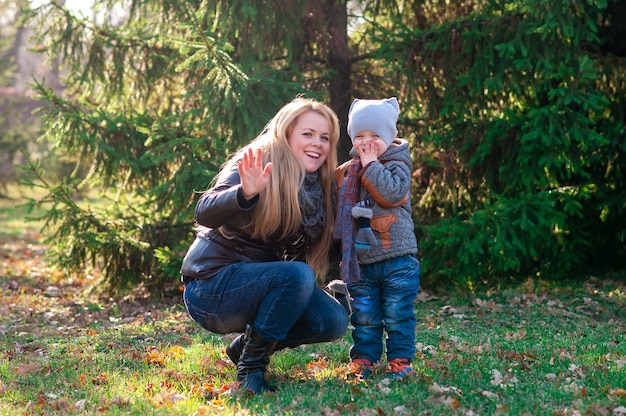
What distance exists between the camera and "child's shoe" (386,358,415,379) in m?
4.03

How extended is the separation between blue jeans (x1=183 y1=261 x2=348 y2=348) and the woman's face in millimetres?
598

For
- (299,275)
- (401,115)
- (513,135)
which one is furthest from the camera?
(401,115)

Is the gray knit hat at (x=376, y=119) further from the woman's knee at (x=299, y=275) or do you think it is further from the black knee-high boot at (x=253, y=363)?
the black knee-high boot at (x=253, y=363)

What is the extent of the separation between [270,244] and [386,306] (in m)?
0.75

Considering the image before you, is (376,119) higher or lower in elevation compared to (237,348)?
higher

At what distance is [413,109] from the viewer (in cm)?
749

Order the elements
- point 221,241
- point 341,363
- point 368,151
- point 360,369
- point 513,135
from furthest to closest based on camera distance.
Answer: point 513,135, point 341,363, point 360,369, point 368,151, point 221,241

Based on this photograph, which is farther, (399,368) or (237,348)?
(237,348)

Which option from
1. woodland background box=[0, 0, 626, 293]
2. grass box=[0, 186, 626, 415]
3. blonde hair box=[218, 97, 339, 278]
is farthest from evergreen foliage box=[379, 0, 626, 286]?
blonde hair box=[218, 97, 339, 278]

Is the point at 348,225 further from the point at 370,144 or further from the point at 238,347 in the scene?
the point at 238,347

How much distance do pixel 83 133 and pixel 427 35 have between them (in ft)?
12.1

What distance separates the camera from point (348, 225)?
3959 mm

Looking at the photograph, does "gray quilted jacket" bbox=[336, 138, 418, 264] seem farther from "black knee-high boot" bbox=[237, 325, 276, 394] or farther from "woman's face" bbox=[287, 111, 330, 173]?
"black knee-high boot" bbox=[237, 325, 276, 394]

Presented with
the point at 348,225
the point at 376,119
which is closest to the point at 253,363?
the point at 348,225
